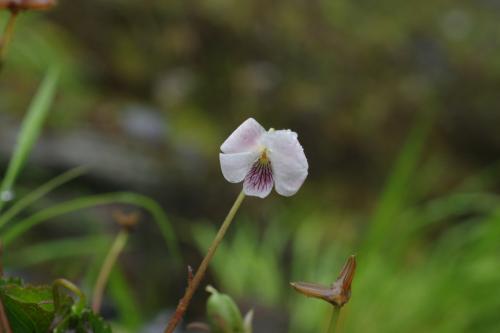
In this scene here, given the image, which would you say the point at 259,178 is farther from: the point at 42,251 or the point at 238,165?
the point at 42,251

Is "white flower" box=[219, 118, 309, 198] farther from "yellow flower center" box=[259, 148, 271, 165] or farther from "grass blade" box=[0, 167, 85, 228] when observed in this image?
"grass blade" box=[0, 167, 85, 228]

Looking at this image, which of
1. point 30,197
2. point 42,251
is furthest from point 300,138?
point 30,197

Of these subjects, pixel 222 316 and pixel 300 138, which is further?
pixel 300 138

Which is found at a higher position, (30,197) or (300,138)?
(300,138)

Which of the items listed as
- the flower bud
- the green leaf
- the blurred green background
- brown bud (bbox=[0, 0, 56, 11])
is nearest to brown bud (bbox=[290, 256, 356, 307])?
the flower bud

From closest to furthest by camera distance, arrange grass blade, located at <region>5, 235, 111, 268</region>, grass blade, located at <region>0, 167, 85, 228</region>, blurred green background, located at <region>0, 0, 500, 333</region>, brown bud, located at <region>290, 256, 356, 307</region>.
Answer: brown bud, located at <region>290, 256, 356, 307</region> < grass blade, located at <region>0, 167, 85, 228</region> < grass blade, located at <region>5, 235, 111, 268</region> < blurred green background, located at <region>0, 0, 500, 333</region>

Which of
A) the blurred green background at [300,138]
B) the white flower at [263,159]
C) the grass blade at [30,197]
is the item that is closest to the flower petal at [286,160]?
the white flower at [263,159]

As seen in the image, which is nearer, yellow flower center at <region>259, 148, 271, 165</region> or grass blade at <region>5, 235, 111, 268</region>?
yellow flower center at <region>259, 148, 271, 165</region>
